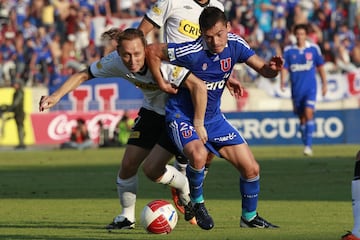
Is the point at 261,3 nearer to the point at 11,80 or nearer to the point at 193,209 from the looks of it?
the point at 11,80

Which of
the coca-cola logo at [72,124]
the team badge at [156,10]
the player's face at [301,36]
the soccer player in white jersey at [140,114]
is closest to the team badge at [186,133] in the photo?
the soccer player in white jersey at [140,114]

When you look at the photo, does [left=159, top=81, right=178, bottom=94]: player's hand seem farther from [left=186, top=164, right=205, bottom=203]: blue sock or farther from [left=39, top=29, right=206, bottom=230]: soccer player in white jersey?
[left=186, top=164, right=205, bottom=203]: blue sock

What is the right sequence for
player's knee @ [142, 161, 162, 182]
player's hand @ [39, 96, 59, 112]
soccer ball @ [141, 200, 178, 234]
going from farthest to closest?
player's knee @ [142, 161, 162, 182] → soccer ball @ [141, 200, 178, 234] → player's hand @ [39, 96, 59, 112]

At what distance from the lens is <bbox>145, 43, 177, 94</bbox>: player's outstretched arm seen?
10.6 meters

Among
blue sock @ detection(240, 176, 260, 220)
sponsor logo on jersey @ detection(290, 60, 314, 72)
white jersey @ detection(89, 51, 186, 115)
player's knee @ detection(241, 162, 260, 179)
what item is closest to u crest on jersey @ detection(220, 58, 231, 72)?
white jersey @ detection(89, 51, 186, 115)

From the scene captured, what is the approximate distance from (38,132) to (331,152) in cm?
1118

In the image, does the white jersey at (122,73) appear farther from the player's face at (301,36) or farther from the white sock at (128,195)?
the player's face at (301,36)

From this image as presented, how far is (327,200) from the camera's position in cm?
1445

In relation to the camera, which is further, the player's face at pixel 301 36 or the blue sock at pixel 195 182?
the player's face at pixel 301 36

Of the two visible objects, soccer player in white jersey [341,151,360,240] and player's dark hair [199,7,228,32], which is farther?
player's dark hair [199,7,228,32]

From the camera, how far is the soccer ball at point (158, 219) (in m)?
10.5

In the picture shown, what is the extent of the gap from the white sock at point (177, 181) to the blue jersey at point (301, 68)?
14.1m

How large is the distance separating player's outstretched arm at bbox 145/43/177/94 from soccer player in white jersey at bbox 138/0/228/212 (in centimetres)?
185

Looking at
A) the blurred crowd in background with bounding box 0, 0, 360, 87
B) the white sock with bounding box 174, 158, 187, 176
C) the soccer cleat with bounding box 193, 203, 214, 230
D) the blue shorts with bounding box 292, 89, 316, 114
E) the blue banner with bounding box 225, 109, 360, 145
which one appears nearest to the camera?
the soccer cleat with bounding box 193, 203, 214, 230
